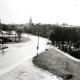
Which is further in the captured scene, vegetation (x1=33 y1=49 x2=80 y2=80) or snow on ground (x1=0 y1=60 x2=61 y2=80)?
vegetation (x1=33 y1=49 x2=80 y2=80)

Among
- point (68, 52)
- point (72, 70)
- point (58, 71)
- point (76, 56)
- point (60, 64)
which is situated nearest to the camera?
point (58, 71)

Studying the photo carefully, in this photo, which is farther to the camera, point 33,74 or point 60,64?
point 60,64

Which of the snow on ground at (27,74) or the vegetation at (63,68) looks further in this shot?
the vegetation at (63,68)

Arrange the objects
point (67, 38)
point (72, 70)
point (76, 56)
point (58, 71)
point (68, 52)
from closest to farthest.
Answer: point (58, 71) < point (72, 70) < point (76, 56) < point (68, 52) < point (67, 38)

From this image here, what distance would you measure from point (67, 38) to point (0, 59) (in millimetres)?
36597

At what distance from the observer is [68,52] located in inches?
1715

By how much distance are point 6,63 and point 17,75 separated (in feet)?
20.9

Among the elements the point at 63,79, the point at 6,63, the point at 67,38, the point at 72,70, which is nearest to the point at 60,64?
the point at 72,70

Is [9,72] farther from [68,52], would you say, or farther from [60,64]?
[68,52]

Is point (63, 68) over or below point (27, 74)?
below

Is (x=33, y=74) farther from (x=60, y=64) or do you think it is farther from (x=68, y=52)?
(x=68, y=52)

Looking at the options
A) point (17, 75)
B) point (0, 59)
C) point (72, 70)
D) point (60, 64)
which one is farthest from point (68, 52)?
point (17, 75)

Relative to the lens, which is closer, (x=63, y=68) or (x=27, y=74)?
(x=27, y=74)

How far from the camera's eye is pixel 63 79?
23.8m
